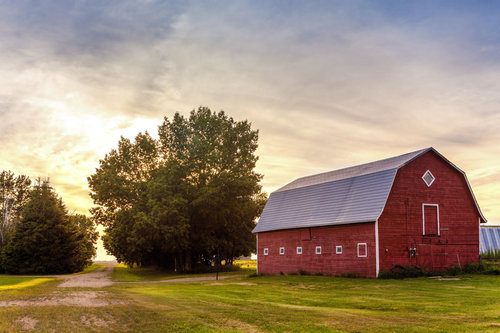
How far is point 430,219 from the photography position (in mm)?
39531

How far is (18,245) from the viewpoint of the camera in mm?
62719

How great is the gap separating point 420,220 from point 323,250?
6.98m

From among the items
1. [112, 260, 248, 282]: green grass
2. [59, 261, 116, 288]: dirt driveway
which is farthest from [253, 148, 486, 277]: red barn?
[59, 261, 116, 288]: dirt driveway

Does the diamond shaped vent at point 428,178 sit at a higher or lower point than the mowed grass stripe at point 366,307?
higher

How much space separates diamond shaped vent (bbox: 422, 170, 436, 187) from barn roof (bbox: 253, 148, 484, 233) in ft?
5.28

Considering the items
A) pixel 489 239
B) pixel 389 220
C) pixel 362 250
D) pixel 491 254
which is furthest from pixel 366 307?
pixel 489 239

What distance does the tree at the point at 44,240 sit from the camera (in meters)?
63.1

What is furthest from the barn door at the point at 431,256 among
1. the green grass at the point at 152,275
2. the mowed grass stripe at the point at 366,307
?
the green grass at the point at 152,275

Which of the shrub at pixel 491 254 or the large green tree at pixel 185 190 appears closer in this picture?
the shrub at pixel 491 254

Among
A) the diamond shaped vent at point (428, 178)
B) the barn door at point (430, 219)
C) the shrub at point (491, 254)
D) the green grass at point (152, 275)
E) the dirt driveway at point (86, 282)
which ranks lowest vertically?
the green grass at point (152, 275)

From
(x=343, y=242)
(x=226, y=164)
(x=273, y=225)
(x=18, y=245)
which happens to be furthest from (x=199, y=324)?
(x=18, y=245)

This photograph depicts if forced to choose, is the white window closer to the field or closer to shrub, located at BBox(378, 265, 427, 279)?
shrub, located at BBox(378, 265, 427, 279)

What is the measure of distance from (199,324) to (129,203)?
155 ft

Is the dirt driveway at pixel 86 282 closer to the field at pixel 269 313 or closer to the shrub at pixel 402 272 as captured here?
the field at pixel 269 313
